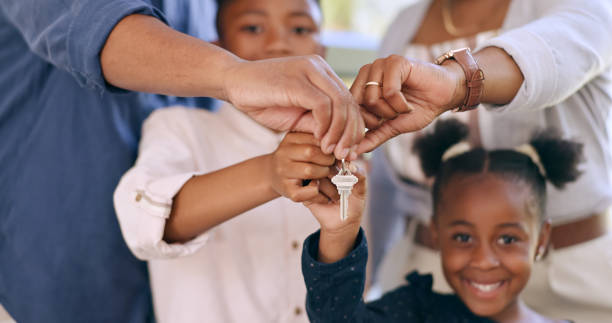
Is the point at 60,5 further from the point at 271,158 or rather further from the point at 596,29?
the point at 596,29

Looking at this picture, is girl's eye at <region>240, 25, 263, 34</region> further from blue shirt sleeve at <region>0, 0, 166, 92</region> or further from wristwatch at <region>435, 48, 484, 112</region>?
wristwatch at <region>435, 48, 484, 112</region>

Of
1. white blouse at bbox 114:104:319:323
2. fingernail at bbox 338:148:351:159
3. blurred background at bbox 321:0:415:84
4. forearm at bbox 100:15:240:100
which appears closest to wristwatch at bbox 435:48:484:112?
fingernail at bbox 338:148:351:159

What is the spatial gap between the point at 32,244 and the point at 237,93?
0.52 meters

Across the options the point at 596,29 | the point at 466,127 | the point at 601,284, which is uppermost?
the point at 596,29

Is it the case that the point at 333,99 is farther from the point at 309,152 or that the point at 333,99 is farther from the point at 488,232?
the point at 488,232

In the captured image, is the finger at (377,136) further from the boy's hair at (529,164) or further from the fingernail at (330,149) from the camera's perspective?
the boy's hair at (529,164)

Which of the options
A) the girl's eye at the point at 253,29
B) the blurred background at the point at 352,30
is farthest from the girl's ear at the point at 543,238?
the blurred background at the point at 352,30

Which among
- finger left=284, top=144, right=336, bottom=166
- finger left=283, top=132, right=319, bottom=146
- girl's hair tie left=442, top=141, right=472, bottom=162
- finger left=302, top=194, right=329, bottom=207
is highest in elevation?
finger left=283, top=132, right=319, bottom=146

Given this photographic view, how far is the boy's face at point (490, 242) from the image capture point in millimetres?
895

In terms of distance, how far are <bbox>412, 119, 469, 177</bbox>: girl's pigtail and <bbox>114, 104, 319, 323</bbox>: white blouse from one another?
288 mm

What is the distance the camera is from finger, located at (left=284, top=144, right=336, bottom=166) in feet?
2.14

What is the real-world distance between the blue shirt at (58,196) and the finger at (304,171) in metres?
0.36

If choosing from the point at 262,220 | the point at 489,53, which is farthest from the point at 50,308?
the point at 489,53

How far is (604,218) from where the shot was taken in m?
0.99
